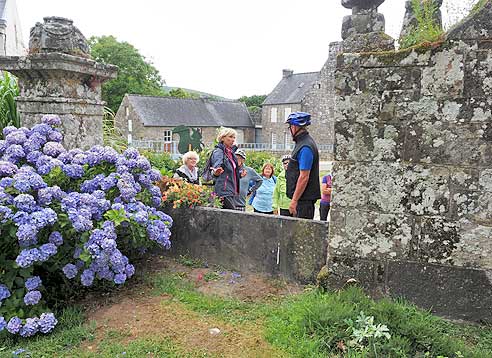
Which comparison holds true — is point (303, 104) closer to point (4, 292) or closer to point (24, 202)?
point (24, 202)

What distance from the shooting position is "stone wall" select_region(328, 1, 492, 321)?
3107 mm

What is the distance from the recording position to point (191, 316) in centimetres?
351

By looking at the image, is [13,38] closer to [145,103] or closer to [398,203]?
[145,103]

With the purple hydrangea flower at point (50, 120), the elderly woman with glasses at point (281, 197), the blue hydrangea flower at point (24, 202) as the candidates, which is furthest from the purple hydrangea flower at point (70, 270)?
the elderly woman with glasses at point (281, 197)

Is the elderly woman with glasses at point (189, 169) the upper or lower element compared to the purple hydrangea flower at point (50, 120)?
lower

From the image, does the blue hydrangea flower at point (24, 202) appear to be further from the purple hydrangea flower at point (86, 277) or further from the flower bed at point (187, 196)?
the flower bed at point (187, 196)

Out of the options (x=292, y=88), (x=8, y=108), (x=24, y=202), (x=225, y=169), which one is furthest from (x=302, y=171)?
(x=292, y=88)

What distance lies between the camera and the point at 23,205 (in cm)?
342

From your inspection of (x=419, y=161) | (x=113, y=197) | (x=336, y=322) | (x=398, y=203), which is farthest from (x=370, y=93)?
(x=113, y=197)

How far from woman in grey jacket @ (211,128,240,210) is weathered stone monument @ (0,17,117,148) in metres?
1.63

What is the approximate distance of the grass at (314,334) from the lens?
2.84m

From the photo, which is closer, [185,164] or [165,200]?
[165,200]

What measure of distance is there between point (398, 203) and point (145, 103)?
3824 centimetres

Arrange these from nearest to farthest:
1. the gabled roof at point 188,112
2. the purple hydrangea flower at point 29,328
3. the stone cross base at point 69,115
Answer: the purple hydrangea flower at point 29,328
the stone cross base at point 69,115
the gabled roof at point 188,112
